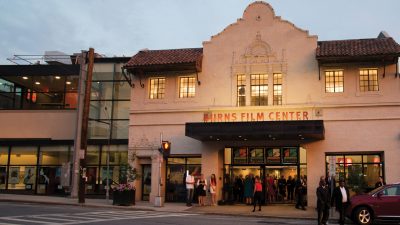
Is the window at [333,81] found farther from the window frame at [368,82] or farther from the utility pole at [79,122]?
the utility pole at [79,122]

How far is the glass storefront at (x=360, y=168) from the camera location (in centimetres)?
2578

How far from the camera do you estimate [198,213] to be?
22969 millimetres

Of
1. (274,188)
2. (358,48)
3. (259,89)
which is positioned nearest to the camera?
(358,48)

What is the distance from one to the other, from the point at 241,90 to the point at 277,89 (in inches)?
81.2

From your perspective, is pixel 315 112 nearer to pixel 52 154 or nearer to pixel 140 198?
pixel 140 198

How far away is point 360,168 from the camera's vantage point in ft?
86.1

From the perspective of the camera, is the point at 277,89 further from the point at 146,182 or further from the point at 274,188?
the point at 146,182

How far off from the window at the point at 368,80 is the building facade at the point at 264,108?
0.17 feet

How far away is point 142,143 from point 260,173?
725 centimetres

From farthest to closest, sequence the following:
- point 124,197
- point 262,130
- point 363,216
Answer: point 124,197 → point 262,130 → point 363,216

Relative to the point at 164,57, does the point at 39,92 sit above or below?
below

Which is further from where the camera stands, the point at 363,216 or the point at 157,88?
the point at 157,88

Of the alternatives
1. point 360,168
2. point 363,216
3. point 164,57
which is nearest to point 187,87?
point 164,57

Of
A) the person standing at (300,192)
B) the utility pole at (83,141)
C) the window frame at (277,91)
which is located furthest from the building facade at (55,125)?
the person standing at (300,192)
